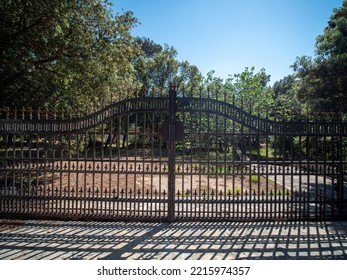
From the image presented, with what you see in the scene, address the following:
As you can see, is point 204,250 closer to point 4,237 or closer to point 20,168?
point 4,237

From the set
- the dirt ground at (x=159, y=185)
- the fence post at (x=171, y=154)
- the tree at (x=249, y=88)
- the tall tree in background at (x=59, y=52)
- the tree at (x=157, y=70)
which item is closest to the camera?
the dirt ground at (x=159, y=185)

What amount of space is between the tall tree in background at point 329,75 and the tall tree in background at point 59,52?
8734 millimetres

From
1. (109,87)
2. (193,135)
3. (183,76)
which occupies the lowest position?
(193,135)

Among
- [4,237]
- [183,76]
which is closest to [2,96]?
[4,237]

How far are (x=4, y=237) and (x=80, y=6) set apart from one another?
9.23 meters

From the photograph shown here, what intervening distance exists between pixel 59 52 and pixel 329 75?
1085 cm

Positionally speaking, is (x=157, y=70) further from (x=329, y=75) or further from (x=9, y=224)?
(x=9, y=224)

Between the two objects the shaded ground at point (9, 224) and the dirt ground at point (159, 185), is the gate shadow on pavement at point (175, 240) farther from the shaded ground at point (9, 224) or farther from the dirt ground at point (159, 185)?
the dirt ground at point (159, 185)

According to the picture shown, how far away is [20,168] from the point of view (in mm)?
5820

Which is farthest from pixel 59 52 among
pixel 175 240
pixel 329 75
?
pixel 329 75

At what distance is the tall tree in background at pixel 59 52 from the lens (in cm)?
828

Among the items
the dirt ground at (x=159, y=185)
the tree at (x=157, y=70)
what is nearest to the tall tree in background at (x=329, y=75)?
the dirt ground at (x=159, y=185)

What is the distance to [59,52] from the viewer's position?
9.42 meters

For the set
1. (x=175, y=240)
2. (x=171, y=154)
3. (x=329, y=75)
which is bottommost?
(x=175, y=240)
